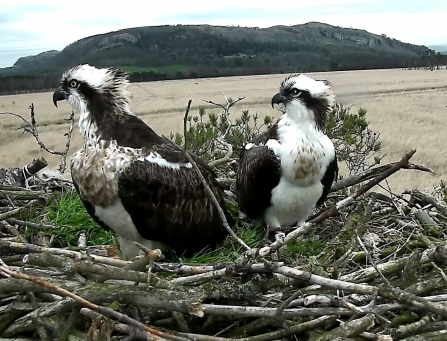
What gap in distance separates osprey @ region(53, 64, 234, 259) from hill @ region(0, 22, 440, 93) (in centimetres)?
3123

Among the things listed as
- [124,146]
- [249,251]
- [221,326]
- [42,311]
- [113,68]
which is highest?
[113,68]

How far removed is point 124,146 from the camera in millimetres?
3736

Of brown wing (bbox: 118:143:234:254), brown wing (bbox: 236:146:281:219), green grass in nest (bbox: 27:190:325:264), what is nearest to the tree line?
green grass in nest (bbox: 27:190:325:264)

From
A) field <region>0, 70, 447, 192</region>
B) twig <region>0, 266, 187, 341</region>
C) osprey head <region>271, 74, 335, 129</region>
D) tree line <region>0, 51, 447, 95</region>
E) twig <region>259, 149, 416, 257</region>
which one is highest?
tree line <region>0, 51, 447, 95</region>

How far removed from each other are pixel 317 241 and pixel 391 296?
162 centimetres

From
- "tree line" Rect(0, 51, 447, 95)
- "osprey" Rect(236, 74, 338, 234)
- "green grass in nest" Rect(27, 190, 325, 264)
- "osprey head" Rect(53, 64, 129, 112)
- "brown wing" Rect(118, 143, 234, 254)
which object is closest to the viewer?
"brown wing" Rect(118, 143, 234, 254)

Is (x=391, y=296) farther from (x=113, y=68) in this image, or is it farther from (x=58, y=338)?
(x=113, y=68)

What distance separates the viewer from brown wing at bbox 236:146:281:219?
167 inches

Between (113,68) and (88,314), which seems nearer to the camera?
(88,314)

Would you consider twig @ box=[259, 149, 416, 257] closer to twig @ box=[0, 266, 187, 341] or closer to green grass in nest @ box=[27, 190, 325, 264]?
twig @ box=[0, 266, 187, 341]

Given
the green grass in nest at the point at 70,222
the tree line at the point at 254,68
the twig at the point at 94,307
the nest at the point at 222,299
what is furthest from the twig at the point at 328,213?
the tree line at the point at 254,68

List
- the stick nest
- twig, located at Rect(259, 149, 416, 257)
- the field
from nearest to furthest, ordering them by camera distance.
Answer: twig, located at Rect(259, 149, 416, 257) → the stick nest → the field

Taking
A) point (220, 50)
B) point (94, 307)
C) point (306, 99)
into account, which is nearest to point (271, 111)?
point (306, 99)

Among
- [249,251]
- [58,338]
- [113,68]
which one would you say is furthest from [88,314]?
[113,68]
